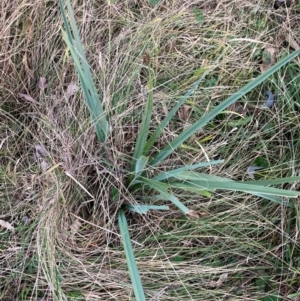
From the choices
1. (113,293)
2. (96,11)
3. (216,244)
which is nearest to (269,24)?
(96,11)

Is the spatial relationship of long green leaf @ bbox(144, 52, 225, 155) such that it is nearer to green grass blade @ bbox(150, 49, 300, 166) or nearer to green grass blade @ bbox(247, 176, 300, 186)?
green grass blade @ bbox(150, 49, 300, 166)

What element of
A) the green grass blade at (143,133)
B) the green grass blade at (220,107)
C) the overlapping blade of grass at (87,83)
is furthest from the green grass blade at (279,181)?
the overlapping blade of grass at (87,83)

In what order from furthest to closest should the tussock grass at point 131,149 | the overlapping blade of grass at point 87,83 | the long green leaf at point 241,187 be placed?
the tussock grass at point 131,149
the overlapping blade of grass at point 87,83
the long green leaf at point 241,187

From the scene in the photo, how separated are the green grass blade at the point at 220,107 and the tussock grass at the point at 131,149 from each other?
0.53 feet

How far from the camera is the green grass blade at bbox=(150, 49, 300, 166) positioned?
101cm

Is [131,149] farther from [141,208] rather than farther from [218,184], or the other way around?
[218,184]

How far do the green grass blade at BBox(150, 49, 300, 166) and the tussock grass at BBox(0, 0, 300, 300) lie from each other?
16cm

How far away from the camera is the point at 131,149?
4.43 ft

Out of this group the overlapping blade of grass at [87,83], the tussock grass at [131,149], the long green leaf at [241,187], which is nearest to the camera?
the long green leaf at [241,187]

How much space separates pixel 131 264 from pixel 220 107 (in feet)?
1.42

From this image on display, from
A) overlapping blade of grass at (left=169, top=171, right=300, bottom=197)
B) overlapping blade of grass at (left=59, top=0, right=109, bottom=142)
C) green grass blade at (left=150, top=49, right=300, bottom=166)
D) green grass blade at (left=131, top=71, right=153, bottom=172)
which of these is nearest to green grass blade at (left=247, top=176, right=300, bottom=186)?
overlapping blade of grass at (left=169, top=171, right=300, bottom=197)

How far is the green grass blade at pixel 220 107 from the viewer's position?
1.01 metres

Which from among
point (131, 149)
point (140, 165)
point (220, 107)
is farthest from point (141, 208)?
point (220, 107)

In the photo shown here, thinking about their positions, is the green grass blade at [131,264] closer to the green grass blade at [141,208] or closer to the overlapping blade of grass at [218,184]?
the green grass blade at [141,208]
